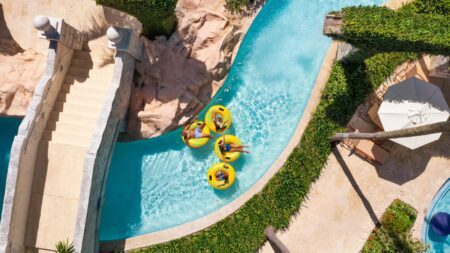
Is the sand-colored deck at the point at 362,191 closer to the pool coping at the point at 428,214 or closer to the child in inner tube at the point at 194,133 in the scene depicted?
the pool coping at the point at 428,214

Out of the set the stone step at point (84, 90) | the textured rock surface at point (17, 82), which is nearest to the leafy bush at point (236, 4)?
the stone step at point (84, 90)

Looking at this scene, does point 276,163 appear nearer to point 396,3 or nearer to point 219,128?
point 219,128

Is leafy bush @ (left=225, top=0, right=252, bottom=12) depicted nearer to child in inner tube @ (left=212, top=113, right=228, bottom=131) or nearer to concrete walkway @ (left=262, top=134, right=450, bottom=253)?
child in inner tube @ (left=212, top=113, right=228, bottom=131)

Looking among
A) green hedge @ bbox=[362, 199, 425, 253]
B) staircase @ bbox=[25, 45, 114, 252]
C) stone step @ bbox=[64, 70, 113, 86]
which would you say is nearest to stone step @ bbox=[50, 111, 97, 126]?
staircase @ bbox=[25, 45, 114, 252]

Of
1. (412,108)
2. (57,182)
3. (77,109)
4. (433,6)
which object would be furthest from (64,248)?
(433,6)

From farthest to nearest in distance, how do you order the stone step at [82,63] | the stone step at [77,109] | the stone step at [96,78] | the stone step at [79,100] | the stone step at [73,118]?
1. the stone step at [82,63]
2. the stone step at [96,78]
3. the stone step at [79,100]
4. the stone step at [77,109]
5. the stone step at [73,118]

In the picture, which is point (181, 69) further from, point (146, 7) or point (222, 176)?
point (222, 176)
